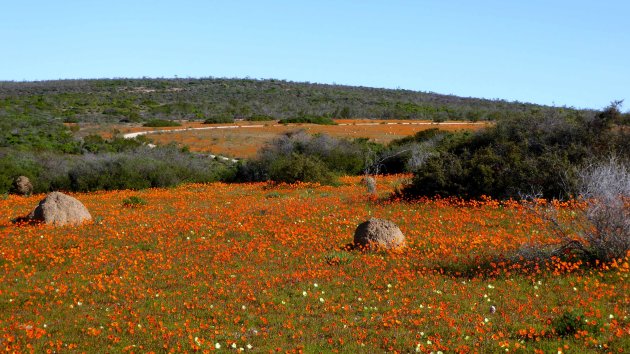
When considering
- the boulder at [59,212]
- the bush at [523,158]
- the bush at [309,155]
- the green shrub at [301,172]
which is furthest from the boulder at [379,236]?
the bush at [309,155]

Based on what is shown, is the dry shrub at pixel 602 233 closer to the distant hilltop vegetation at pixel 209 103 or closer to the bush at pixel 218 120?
the distant hilltop vegetation at pixel 209 103

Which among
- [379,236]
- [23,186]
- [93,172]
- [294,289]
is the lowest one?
[23,186]

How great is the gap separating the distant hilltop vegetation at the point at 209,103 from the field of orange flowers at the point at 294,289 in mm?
52432

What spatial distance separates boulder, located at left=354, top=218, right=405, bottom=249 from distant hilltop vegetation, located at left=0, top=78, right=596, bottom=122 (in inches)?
2078

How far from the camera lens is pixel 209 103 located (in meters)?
91.6

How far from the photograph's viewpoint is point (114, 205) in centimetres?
2294

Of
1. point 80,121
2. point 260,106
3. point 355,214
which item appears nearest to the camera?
point 355,214

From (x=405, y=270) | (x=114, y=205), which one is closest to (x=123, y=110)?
(x=114, y=205)

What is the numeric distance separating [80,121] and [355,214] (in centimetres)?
5778

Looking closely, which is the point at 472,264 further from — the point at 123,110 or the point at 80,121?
the point at 123,110

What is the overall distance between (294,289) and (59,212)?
10.3 meters

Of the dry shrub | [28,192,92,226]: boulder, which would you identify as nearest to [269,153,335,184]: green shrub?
[28,192,92,226]: boulder

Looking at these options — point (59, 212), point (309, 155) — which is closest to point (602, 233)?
point (59, 212)

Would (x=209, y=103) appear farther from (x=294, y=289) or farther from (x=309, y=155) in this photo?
(x=294, y=289)
